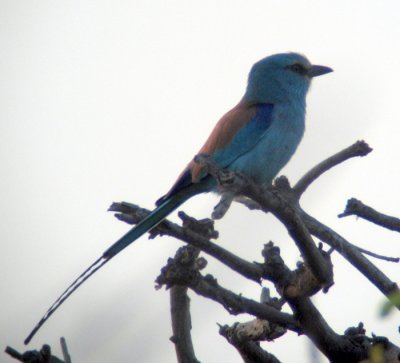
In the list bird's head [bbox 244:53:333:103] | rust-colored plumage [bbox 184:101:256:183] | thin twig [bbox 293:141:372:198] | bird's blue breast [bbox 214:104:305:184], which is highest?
bird's head [bbox 244:53:333:103]

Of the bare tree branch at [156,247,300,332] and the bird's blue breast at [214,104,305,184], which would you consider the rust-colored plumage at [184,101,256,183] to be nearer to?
the bird's blue breast at [214,104,305,184]

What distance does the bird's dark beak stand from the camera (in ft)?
19.7

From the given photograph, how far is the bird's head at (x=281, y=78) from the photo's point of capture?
18.1 ft

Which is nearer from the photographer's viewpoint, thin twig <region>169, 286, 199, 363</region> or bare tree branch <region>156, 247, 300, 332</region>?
bare tree branch <region>156, 247, 300, 332</region>

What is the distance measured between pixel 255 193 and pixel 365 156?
63 cm

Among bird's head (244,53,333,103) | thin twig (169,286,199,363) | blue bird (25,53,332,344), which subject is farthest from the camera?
bird's head (244,53,333,103)

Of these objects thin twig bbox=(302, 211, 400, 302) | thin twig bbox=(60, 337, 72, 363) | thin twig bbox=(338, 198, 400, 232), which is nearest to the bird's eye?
thin twig bbox=(302, 211, 400, 302)

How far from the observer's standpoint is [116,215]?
2969 millimetres

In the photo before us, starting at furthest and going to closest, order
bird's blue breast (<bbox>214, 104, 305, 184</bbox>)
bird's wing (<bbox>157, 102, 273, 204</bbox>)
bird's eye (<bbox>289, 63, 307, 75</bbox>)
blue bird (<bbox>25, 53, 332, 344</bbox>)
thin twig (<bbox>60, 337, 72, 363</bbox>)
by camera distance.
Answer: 1. bird's eye (<bbox>289, 63, 307, 75</bbox>)
2. bird's wing (<bbox>157, 102, 273, 204</bbox>)
3. bird's blue breast (<bbox>214, 104, 305, 184</bbox>)
4. blue bird (<bbox>25, 53, 332, 344</bbox>)
5. thin twig (<bbox>60, 337, 72, 363</bbox>)

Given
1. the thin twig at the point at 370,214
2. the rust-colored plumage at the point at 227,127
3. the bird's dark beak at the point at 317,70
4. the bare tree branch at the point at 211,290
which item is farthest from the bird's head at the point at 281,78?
the bare tree branch at the point at 211,290

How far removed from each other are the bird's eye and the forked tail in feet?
5.77

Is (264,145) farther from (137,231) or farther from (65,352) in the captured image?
(65,352)

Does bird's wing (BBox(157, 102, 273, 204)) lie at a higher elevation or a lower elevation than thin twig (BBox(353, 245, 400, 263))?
higher

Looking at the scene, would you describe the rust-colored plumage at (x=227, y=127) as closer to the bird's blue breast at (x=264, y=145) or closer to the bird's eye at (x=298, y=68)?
the bird's blue breast at (x=264, y=145)
